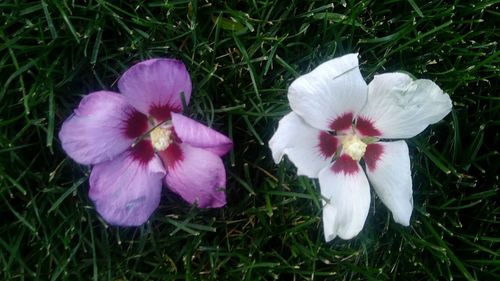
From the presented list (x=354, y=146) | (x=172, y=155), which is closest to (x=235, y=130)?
(x=172, y=155)

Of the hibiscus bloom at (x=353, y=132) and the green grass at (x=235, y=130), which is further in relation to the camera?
the green grass at (x=235, y=130)

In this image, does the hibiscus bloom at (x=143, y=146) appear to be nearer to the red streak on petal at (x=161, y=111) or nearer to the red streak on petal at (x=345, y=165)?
the red streak on petal at (x=161, y=111)

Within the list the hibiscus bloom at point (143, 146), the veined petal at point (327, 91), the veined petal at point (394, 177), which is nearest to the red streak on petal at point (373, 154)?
the veined petal at point (394, 177)

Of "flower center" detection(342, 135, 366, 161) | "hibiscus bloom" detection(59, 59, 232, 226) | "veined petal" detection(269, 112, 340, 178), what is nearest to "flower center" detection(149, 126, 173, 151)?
"hibiscus bloom" detection(59, 59, 232, 226)

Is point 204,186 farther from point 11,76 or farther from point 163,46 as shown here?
point 11,76

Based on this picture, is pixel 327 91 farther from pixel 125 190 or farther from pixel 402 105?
pixel 125 190

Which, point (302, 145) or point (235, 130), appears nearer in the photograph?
point (302, 145)

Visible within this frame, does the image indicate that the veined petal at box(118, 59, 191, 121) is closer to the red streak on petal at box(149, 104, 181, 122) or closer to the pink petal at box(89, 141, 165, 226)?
the red streak on petal at box(149, 104, 181, 122)
